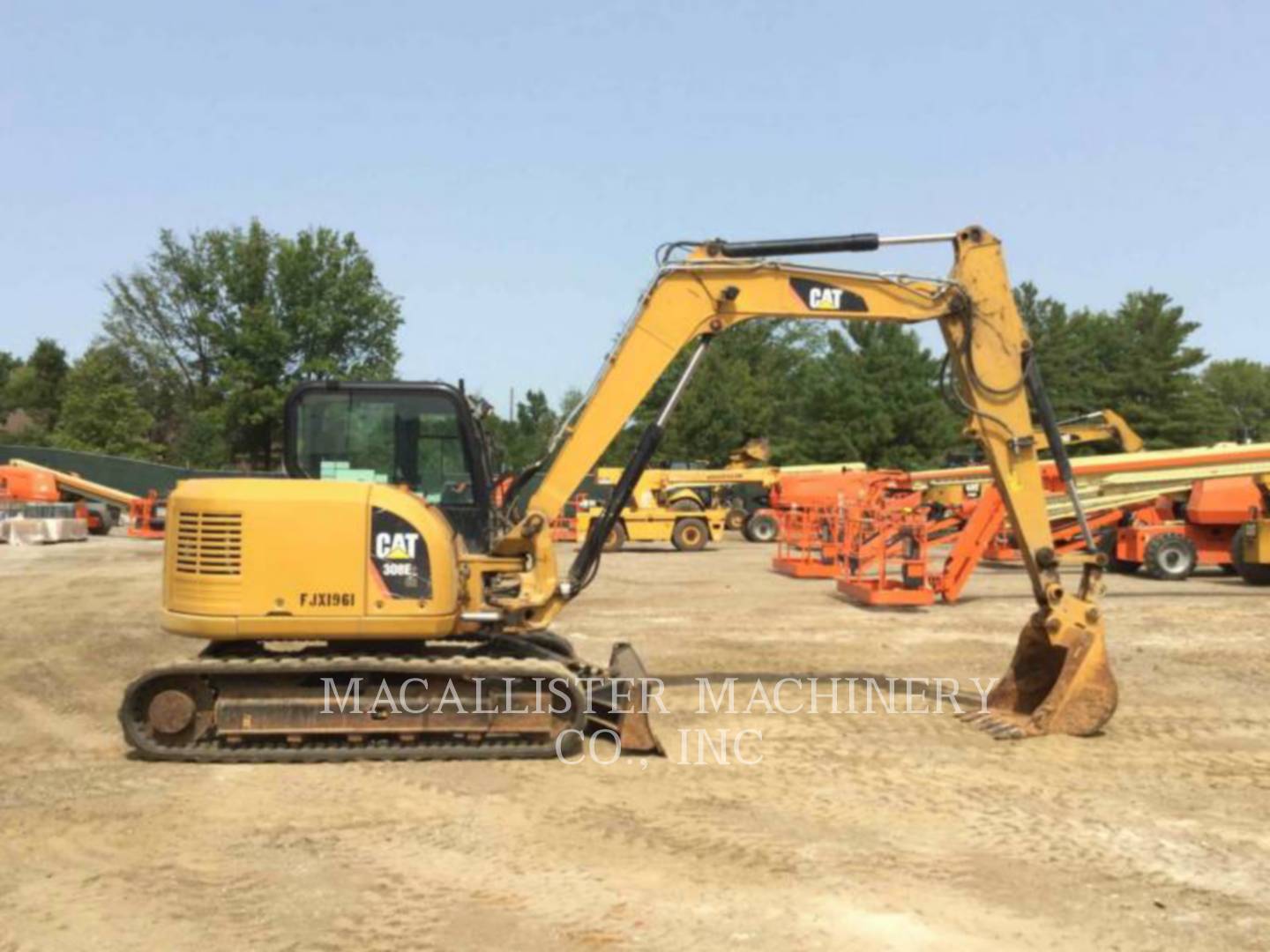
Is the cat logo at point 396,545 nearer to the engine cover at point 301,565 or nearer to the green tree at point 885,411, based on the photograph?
the engine cover at point 301,565

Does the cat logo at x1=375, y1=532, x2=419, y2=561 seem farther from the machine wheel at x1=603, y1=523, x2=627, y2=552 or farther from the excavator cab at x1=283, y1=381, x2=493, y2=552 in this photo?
the machine wheel at x1=603, y1=523, x2=627, y2=552

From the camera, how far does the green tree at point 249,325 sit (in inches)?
2276

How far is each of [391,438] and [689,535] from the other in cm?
2141

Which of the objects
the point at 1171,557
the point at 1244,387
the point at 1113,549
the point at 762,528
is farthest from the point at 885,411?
the point at 1244,387

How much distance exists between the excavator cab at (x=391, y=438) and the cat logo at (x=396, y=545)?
835mm

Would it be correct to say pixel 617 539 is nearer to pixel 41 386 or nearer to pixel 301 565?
pixel 301 565

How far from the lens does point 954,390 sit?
29.8 feet

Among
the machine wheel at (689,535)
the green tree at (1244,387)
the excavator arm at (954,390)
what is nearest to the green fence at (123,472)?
the machine wheel at (689,535)

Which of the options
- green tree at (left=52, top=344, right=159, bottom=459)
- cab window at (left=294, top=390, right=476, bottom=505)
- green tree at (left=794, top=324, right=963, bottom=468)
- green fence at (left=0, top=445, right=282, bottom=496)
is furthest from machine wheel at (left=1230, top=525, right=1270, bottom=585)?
green tree at (left=52, top=344, right=159, bottom=459)

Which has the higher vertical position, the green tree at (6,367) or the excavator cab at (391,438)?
the green tree at (6,367)

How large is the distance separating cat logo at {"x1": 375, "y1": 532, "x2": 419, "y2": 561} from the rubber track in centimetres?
69

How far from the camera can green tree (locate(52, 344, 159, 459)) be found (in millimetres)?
57688

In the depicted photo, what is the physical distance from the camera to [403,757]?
7535 mm

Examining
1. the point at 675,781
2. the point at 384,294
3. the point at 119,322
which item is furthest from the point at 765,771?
the point at 119,322
